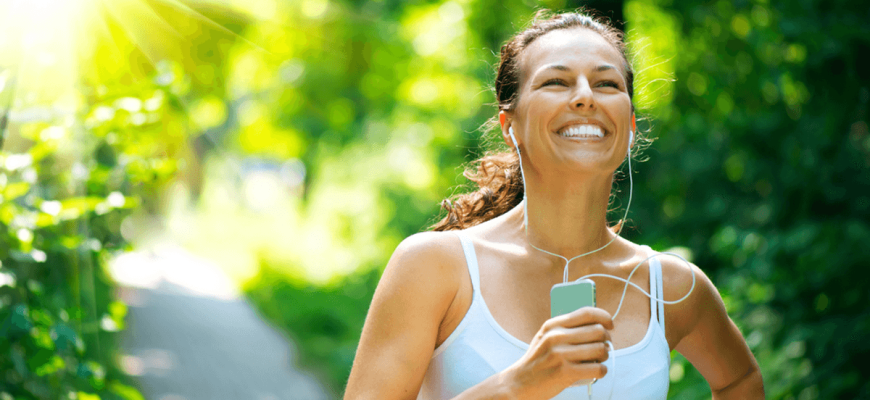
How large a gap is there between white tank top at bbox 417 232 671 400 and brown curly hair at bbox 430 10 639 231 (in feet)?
1.45

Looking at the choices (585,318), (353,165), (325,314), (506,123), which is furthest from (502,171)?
(353,165)

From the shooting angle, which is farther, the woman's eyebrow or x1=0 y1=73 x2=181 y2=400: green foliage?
x1=0 y1=73 x2=181 y2=400: green foliage

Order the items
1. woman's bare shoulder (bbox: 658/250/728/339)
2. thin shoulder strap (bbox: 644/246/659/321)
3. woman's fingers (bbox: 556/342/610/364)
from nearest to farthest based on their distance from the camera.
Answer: woman's fingers (bbox: 556/342/610/364), thin shoulder strap (bbox: 644/246/659/321), woman's bare shoulder (bbox: 658/250/728/339)

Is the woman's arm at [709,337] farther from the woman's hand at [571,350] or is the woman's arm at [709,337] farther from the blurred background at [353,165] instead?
the blurred background at [353,165]

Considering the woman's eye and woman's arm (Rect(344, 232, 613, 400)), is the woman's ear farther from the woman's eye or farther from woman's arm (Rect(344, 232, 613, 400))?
woman's arm (Rect(344, 232, 613, 400))

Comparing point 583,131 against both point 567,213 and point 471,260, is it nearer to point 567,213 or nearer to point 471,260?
point 567,213

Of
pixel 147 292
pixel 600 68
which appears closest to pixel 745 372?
pixel 600 68

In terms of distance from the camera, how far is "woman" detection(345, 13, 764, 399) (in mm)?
1605

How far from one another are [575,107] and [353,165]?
9.32 meters

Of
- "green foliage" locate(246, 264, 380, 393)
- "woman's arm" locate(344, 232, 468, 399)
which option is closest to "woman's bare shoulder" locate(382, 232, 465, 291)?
"woman's arm" locate(344, 232, 468, 399)

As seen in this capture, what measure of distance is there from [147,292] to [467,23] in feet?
26.9

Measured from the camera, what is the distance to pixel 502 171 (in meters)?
2.24

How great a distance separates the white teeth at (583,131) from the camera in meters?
1.70

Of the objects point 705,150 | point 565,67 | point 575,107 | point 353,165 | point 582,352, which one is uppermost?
point 353,165
